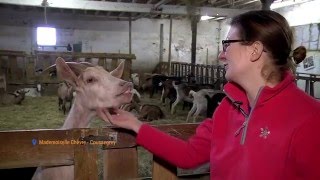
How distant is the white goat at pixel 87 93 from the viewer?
224 cm

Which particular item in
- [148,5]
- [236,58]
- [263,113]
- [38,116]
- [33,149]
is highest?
[148,5]

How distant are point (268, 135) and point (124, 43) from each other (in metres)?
18.4

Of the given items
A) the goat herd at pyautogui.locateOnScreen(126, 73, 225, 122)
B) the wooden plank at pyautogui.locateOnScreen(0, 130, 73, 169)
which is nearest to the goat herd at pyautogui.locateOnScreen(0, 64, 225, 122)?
the goat herd at pyautogui.locateOnScreen(126, 73, 225, 122)

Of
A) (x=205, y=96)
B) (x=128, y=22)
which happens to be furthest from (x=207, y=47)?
(x=205, y=96)

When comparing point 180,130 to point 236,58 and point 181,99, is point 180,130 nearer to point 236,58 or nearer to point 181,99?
point 236,58

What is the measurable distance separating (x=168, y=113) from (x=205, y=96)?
1636 millimetres

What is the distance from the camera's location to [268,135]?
4.20ft

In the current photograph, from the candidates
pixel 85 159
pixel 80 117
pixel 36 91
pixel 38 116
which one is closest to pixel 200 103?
pixel 38 116

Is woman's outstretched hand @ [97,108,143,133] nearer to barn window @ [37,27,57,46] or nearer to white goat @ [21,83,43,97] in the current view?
white goat @ [21,83,43,97]

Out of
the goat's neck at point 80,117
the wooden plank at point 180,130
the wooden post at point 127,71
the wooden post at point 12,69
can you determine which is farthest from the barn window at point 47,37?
the wooden plank at point 180,130

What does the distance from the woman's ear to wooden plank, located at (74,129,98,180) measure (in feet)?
2.82

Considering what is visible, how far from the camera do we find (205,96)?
826 centimetres

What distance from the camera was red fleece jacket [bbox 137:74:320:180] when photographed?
47.4 inches

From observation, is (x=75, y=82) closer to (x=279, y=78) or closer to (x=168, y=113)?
(x=279, y=78)
